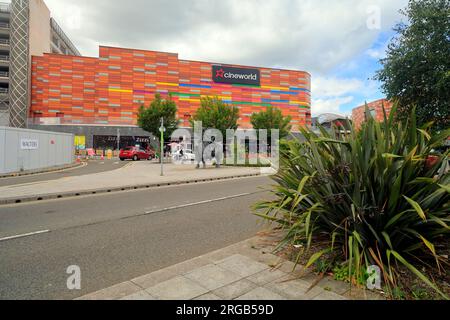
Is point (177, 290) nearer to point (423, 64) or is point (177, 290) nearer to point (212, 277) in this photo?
point (212, 277)

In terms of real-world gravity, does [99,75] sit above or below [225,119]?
above

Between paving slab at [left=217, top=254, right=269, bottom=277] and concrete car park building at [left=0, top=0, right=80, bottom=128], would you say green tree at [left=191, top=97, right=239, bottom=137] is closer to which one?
paving slab at [left=217, top=254, right=269, bottom=277]

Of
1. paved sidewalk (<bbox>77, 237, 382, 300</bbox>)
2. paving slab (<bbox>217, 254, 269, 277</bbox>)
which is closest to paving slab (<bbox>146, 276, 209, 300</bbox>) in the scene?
paved sidewalk (<bbox>77, 237, 382, 300</bbox>)

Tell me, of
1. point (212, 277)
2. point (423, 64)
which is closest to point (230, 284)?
point (212, 277)

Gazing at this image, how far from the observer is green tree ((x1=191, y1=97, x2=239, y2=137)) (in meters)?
24.4

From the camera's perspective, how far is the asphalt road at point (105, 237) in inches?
142

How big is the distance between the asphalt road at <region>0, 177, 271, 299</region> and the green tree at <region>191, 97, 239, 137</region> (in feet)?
52.1

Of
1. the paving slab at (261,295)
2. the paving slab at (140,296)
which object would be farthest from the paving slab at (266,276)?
the paving slab at (140,296)

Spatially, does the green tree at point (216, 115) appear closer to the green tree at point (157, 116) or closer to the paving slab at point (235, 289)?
the green tree at point (157, 116)

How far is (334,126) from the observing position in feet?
16.5

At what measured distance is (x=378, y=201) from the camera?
3.51 m

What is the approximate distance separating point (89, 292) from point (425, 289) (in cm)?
372

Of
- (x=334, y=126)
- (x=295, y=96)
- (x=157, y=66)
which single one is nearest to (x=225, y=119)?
(x=334, y=126)
